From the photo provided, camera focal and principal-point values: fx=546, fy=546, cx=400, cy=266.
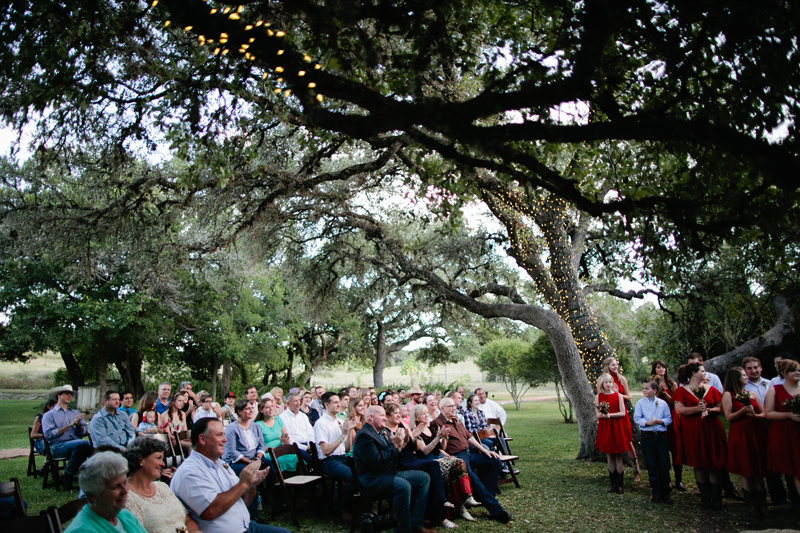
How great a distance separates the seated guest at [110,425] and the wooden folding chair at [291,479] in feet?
7.43

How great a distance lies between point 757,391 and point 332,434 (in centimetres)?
535

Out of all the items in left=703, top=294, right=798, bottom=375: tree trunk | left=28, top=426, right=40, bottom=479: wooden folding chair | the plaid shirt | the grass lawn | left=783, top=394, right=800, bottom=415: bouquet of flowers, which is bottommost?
the grass lawn

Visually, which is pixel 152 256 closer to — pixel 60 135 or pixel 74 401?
pixel 60 135

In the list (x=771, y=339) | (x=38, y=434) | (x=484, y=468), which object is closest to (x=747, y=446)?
(x=484, y=468)

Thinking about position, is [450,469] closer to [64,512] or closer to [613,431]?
[613,431]

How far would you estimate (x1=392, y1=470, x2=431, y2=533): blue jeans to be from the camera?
5.42 meters

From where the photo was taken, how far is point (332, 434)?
23.9ft

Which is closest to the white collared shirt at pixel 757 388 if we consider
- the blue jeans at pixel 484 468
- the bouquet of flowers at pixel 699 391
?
the bouquet of flowers at pixel 699 391

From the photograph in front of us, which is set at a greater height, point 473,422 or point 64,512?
point 64,512

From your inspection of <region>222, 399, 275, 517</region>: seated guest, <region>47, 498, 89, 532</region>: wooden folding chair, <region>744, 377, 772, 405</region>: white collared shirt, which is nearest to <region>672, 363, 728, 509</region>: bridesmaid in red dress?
<region>744, 377, 772, 405</region>: white collared shirt

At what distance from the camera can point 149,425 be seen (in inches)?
301

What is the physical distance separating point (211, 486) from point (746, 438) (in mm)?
5768

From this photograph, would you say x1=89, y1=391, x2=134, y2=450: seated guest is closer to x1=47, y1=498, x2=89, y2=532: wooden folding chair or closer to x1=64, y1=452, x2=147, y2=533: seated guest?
x1=47, y1=498, x2=89, y2=532: wooden folding chair

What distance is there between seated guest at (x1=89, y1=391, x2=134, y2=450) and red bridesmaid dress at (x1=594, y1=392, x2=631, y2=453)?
6.71 m
